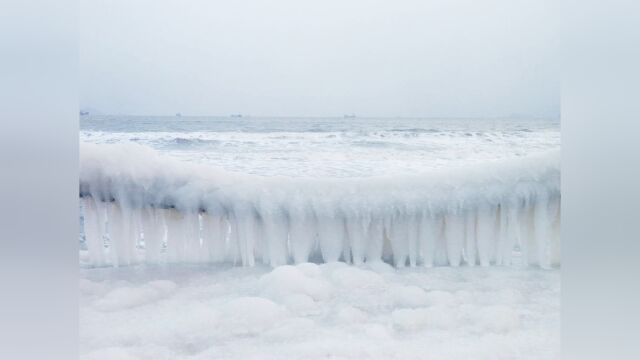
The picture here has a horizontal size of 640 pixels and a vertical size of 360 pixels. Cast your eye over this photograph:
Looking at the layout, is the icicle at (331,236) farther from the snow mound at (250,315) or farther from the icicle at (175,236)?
the icicle at (175,236)

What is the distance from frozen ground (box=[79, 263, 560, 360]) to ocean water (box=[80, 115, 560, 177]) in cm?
22

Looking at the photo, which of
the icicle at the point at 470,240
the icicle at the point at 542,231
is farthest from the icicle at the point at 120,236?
the icicle at the point at 542,231

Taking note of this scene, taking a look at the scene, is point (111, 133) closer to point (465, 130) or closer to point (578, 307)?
point (465, 130)

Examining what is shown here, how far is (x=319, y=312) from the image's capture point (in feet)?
3.90

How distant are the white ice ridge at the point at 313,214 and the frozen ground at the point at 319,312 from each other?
0.04 metres

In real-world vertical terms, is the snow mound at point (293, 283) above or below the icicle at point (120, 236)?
below

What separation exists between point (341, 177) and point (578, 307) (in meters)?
0.54

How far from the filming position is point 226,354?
111 centimetres

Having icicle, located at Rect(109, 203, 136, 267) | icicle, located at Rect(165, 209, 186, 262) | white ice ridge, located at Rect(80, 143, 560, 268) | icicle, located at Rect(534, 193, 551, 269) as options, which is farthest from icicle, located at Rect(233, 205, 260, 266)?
icicle, located at Rect(534, 193, 551, 269)

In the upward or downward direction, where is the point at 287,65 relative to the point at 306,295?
upward

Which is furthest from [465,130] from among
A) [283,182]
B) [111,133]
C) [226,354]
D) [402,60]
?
[111,133]

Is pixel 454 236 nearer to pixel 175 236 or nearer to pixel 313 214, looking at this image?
pixel 313 214

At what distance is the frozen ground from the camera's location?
1126mm

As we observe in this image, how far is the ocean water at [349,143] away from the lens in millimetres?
1272
